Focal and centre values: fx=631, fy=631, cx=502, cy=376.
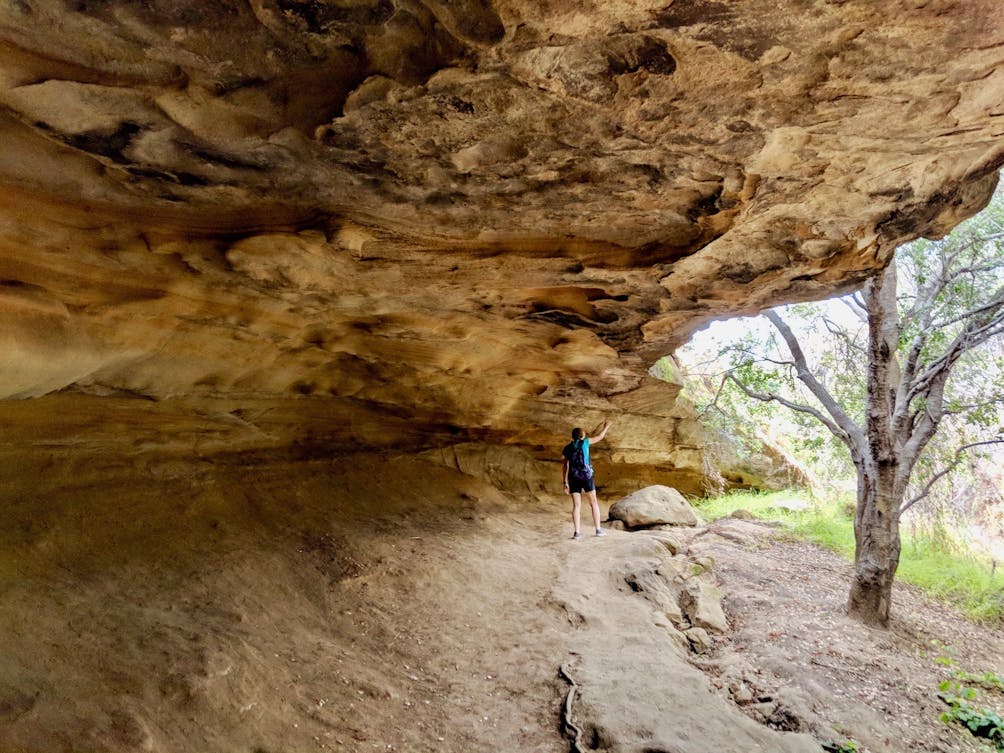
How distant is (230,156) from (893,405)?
26.2ft

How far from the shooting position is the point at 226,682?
3.91 meters

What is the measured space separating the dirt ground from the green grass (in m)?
1.08

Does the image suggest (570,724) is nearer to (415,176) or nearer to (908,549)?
(415,176)

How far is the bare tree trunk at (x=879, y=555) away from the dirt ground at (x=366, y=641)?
0.27m

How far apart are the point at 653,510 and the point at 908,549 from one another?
4.86 metres

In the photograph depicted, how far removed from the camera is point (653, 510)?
428 inches

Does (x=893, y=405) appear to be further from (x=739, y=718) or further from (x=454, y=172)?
(x=454, y=172)

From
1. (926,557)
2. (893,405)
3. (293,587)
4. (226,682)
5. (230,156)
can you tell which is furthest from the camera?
(926,557)

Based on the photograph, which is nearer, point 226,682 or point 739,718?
point 226,682

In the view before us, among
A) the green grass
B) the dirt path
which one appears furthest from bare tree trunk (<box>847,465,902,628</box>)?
the green grass

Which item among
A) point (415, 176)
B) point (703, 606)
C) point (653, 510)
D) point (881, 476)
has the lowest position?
point (703, 606)

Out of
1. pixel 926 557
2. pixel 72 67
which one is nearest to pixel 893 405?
pixel 926 557

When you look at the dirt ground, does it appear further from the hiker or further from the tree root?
the hiker

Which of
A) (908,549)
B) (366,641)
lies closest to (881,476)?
(908,549)
